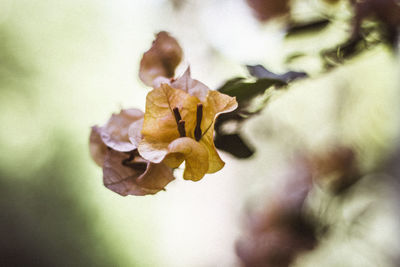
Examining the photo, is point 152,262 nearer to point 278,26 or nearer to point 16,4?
point 16,4

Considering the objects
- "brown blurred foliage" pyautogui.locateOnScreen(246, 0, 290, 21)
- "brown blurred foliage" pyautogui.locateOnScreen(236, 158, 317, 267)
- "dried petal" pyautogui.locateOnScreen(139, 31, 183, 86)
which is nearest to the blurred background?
"brown blurred foliage" pyautogui.locateOnScreen(236, 158, 317, 267)

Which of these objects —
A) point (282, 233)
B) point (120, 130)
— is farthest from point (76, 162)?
point (120, 130)

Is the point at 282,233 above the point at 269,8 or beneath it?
beneath

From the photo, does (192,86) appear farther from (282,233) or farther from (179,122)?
(282,233)

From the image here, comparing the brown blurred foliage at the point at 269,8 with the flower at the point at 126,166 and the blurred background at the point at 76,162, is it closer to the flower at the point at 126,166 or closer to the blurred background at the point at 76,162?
the flower at the point at 126,166

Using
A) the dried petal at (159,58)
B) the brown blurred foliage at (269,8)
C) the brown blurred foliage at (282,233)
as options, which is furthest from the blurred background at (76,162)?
the dried petal at (159,58)

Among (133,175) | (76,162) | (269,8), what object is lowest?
(133,175)
